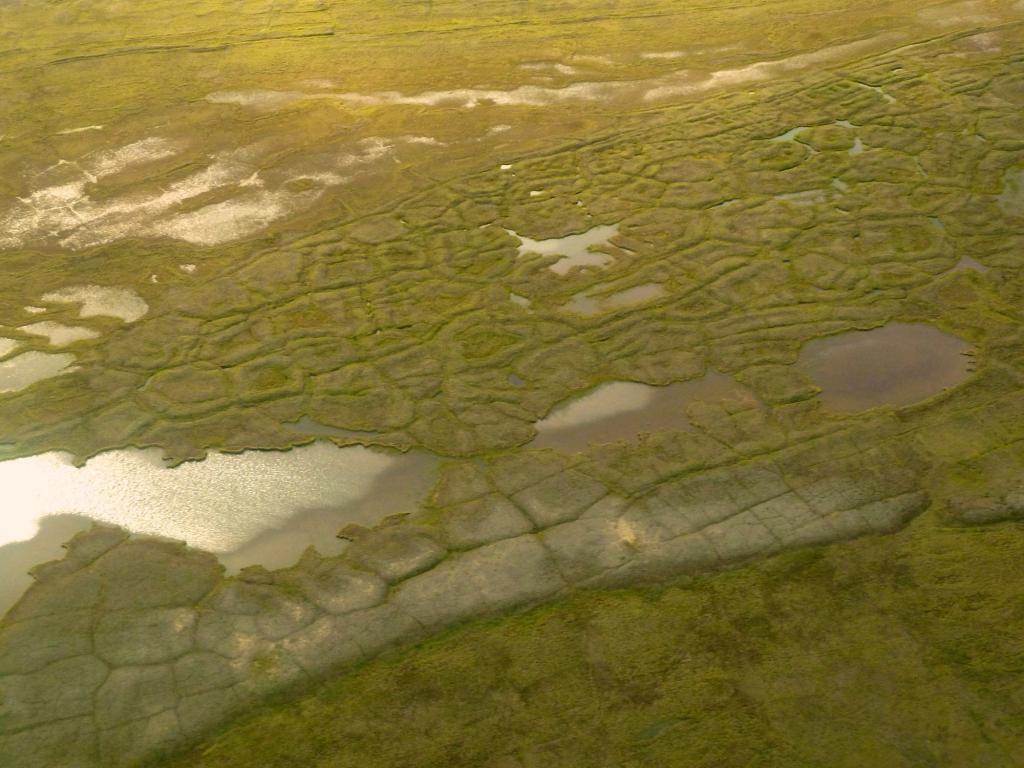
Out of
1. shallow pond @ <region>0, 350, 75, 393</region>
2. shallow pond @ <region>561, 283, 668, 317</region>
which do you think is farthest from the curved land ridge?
shallow pond @ <region>0, 350, 75, 393</region>

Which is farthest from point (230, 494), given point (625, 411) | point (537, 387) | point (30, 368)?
point (625, 411)

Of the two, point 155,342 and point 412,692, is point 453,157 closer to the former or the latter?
point 155,342

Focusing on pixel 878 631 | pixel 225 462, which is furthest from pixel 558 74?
pixel 878 631

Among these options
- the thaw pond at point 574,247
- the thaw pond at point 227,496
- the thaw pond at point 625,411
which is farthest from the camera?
the thaw pond at point 574,247

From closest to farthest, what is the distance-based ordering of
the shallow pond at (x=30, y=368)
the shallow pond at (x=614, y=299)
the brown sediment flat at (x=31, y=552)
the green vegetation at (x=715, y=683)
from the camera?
the green vegetation at (x=715, y=683) → the brown sediment flat at (x=31, y=552) → the shallow pond at (x=30, y=368) → the shallow pond at (x=614, y=299)

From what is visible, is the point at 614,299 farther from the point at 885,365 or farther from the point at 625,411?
the point at 885,365

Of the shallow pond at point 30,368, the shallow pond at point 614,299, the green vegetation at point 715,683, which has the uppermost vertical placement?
the shallow pond at point 30,368

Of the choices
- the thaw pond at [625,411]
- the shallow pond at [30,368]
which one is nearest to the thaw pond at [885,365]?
the thaw pond at [625,411]

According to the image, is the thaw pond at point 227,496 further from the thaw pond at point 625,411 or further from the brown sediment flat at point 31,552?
the thaw pond at point 625,411
